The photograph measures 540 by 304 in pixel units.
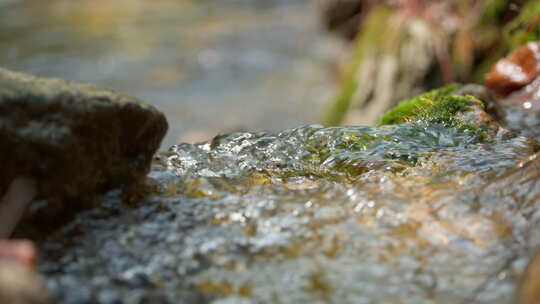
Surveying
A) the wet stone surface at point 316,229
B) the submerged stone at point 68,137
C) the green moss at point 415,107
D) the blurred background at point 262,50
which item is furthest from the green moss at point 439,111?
the blurred background at point 262,50

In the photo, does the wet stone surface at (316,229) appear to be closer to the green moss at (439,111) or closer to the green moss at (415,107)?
the green moss at (439,111)

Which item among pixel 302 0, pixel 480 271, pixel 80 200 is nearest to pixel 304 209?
pixel 480 271

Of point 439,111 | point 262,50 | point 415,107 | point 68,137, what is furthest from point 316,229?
point 262,50

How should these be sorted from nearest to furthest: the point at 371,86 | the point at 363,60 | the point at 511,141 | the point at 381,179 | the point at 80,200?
the point at 80,200 → the point at 381,179 → the point at 511,141 → the point at 371,86 → the point at 363,60

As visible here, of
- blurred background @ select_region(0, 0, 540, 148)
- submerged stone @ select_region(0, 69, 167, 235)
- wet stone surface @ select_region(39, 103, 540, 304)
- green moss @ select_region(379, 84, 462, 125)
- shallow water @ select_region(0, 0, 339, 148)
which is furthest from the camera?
shallow water @ select_region(0, 0, 339, 148)

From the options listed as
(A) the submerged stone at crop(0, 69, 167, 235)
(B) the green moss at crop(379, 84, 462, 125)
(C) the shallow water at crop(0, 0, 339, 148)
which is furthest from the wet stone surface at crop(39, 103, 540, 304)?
(C) the shallow water at crop(0, 0, 339, 148)

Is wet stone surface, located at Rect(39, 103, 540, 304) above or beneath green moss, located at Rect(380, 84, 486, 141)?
beneath

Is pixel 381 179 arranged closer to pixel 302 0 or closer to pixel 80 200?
pixel 80 200

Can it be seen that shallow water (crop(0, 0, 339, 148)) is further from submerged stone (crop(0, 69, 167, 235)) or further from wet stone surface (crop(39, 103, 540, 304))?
submerged stone (crop(0, 69, 167, 235))
